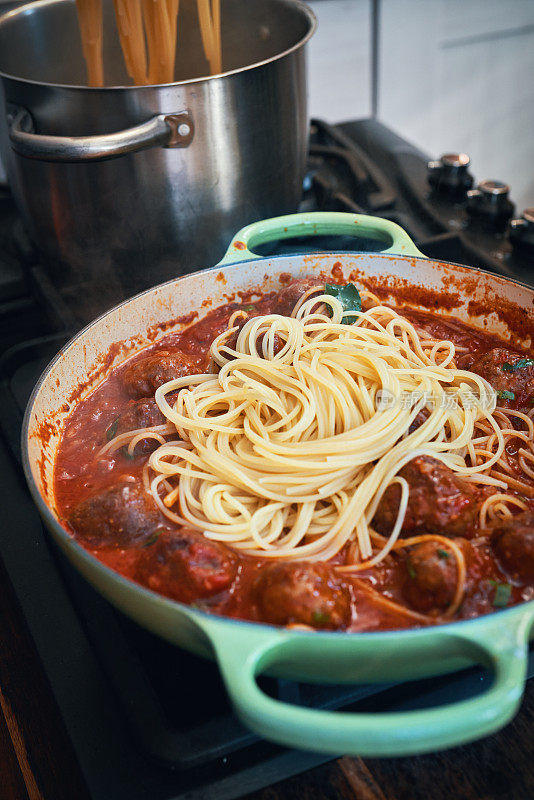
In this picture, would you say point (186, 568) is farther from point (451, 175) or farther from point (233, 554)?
point (451, 175)

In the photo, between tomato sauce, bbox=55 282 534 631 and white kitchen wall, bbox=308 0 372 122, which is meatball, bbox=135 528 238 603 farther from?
white kitchen wall, bbox=308 0 372 122

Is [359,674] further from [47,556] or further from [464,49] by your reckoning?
[464,49]

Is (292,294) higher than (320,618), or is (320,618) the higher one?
(292,294)

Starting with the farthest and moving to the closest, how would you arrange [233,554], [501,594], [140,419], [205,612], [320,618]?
1. [140,419]
2. [233,554]
3. [501,594]
4. [320,618]
5. [205,612]

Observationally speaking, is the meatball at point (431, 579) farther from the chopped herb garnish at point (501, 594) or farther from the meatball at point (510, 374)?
the meatball at point (510, 374)

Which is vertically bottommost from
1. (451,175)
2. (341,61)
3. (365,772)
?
(365,772)

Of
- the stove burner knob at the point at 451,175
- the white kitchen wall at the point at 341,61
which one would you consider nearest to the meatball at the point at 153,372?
the stove burner knob at the point at 451,175

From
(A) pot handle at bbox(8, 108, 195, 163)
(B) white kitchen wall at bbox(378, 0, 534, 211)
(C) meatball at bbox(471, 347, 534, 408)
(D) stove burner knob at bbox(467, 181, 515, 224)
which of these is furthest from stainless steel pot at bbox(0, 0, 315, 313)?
(B) white kitchen wall at bbox(378, 0, 534, 211)

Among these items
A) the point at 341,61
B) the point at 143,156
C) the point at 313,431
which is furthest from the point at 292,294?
the point at 341,61

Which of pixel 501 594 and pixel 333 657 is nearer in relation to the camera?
pixel 333 657
